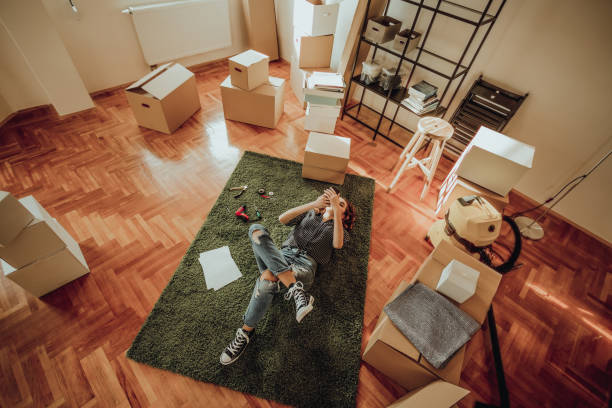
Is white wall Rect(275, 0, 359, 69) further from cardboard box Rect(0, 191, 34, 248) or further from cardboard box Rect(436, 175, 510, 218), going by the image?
cardboard box Rect(0, 191, 34, 248)

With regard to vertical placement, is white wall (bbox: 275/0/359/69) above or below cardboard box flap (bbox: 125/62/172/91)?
above

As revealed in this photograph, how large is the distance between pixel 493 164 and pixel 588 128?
0.95 metres

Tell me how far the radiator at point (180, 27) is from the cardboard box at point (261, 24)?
0.29 meters

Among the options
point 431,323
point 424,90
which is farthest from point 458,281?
point 424,90

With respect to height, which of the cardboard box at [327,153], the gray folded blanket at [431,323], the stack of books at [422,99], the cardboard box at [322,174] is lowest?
the cardboard box at [322,174]

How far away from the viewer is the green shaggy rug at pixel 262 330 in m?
1.62

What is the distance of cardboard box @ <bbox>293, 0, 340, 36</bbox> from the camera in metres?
2.84

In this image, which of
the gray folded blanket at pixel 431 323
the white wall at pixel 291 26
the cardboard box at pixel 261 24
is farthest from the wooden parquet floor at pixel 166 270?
the cardboard box at pixel 261 24

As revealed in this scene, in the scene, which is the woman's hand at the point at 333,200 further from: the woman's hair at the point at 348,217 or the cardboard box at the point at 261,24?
the cardboard box at the point at 261,24

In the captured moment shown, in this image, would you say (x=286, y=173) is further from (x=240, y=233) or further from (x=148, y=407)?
(x=148, y=407)

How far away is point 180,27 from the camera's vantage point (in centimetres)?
337

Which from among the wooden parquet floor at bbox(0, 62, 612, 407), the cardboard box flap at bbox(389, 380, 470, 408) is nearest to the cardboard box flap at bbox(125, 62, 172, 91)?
the wooden parquet floor at bbox(0, 62, 612, 407)

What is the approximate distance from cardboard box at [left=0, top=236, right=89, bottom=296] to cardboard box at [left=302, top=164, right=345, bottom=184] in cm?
181

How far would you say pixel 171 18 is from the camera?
3250mm
